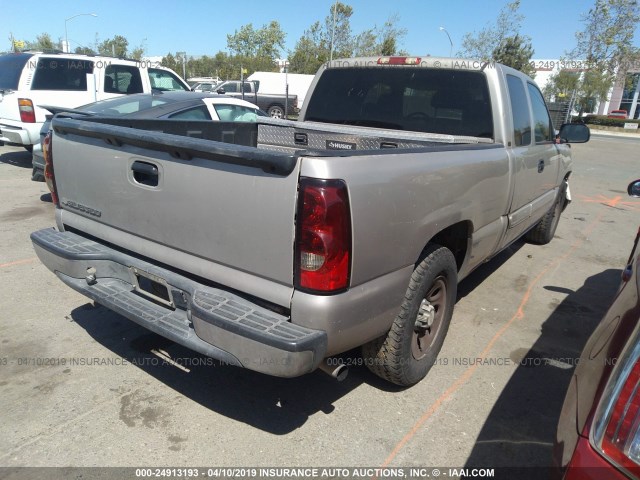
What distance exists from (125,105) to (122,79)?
3548mm

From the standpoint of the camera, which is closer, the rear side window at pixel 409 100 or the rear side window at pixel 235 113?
the rear side window at pixel 409 100

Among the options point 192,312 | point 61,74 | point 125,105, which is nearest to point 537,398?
point 192,312

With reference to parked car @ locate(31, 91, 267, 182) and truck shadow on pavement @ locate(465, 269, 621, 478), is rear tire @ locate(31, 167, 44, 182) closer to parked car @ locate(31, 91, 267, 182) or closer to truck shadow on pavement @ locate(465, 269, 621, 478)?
parked car @ locate(31, 91, 267, 182)

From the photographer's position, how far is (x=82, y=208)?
2.91 metres

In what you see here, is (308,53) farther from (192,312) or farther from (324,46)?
(192,312)

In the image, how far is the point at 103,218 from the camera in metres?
2.79

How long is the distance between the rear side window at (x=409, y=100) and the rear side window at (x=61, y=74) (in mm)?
7031

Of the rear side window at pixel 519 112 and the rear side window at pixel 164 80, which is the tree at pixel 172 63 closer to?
the rear side window at pixel 164 80

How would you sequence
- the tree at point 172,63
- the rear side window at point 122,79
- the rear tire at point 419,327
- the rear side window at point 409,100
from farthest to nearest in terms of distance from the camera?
the tree at point 172,63
the rear side window at point 122,79
the rear side window at point 409,100
the rear tire at point 419,327

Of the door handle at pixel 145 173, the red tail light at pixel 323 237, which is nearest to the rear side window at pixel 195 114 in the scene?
the door handle at pixel 145 173

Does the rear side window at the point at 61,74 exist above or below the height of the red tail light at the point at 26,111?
above

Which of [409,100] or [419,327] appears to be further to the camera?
[409,100]

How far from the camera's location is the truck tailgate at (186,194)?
2.00 metres

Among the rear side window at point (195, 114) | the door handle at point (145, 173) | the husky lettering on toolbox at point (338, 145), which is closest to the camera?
the door handle at point (145, 173)
